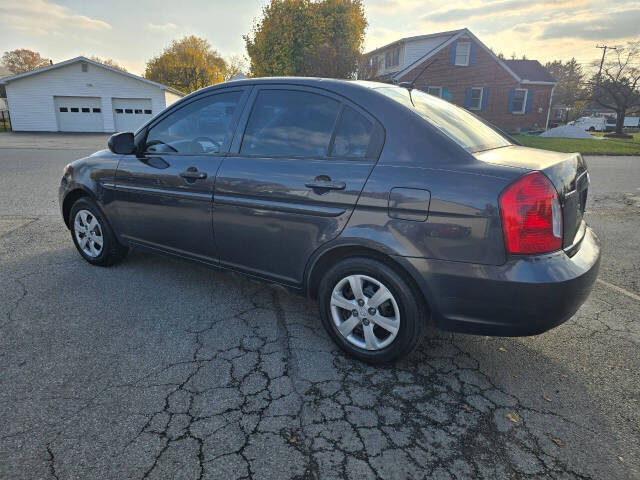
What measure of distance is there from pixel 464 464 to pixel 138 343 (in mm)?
2151

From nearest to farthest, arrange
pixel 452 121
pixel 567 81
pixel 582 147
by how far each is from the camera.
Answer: pixel 452 121 < pixel 582 147 < pixel 567 81

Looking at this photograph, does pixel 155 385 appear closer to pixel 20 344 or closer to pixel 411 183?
pixel 20 344

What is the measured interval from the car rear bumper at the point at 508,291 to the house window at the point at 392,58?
33.9 m

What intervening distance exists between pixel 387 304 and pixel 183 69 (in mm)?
53688

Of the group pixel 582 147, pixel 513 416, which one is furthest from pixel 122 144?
pixel 582 147

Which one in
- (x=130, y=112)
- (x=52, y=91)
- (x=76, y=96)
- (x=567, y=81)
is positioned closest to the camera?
(x=52, y=91)

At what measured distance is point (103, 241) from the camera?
4.10m

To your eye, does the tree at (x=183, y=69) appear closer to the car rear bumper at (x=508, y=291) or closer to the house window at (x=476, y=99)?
the house window at (x=476, y=99)

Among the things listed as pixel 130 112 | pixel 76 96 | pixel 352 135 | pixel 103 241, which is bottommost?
pixel 103 241

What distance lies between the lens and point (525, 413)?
7.40 feet

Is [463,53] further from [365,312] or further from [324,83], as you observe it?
[365,312]

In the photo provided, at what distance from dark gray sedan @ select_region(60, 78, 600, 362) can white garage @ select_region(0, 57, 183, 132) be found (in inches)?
1146

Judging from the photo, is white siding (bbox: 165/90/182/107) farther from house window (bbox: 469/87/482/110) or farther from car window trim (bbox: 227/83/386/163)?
car window trim (bbox: 227/83/386/163)

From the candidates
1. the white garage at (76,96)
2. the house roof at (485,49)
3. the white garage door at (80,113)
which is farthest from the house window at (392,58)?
the white garage door at (80,113)
